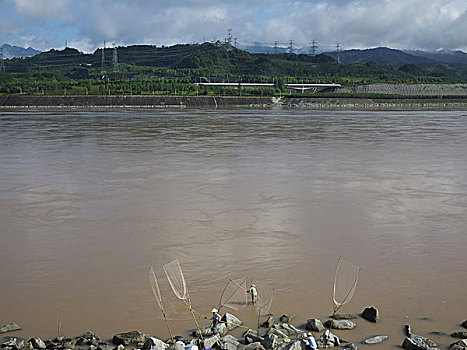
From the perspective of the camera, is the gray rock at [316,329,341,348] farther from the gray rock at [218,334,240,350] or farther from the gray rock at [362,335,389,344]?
the gray rock at [218,334,240,350]

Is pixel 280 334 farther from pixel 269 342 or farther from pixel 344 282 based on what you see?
pixel 344 282

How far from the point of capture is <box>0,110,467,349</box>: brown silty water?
861 centimetres

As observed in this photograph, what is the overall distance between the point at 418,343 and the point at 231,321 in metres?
2.52

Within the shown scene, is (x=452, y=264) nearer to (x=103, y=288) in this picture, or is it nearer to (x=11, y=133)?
(x=103, y=288)

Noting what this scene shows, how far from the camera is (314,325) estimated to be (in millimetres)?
7766

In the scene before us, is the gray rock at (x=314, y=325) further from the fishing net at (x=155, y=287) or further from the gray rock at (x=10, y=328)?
the gray rock at (x=10, y=328)

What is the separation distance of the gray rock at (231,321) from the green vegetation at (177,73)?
81895mm

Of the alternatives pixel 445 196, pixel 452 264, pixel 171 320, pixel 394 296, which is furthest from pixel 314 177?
pixel 171 320

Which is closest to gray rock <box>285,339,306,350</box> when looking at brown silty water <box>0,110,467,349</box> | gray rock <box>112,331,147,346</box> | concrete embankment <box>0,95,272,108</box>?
brown silty water <box>0,110,467,349</box>

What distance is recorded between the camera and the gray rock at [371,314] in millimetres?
8117

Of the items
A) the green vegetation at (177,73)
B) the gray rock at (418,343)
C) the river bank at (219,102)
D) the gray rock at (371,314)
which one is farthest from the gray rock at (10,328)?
the green vegetation at (177,73)

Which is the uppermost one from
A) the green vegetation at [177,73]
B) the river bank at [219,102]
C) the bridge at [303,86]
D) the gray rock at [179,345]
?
the green vegetation at [177,73]

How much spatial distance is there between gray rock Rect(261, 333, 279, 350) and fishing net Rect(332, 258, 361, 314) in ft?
4.96

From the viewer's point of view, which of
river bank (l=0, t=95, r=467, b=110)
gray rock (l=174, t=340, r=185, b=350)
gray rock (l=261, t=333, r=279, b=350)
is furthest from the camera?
river bank (l=0, t=95, r=467, b=110)
